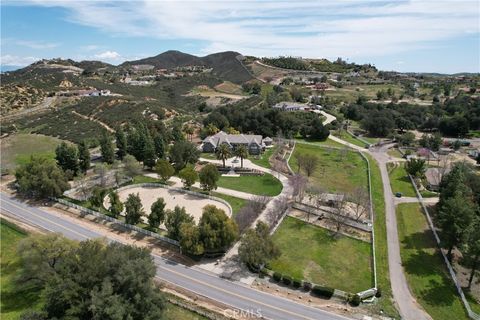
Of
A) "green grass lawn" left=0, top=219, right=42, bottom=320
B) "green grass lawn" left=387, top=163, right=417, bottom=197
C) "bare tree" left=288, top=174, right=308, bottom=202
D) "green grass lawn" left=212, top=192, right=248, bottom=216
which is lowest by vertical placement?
"green grass lawn" left=0, top=219, right=42, bottom=320

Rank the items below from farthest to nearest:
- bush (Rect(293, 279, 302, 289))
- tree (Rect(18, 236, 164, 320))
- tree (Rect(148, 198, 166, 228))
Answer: tree (Rect(148, 198, 166, 228)) → bush (Rect(293, 279, 302, 289)) → tree (Rect(18, 236, 164, 320))

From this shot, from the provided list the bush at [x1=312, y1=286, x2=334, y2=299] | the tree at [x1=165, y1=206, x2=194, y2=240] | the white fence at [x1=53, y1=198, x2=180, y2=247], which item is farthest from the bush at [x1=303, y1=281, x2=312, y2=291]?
the white fence at [x1=53, y1=198, x2=180, y2=247]

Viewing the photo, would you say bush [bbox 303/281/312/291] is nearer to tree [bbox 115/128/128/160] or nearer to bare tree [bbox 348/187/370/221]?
bare tree [bbox 348/187/370/221]

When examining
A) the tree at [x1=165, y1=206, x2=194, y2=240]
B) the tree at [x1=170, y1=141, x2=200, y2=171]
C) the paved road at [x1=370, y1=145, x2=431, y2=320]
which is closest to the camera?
the paved road at [x1=370, y1=145, x2=431, y2=320]

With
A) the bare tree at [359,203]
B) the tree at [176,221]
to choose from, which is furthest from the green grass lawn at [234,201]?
the bare tree at [359,203]

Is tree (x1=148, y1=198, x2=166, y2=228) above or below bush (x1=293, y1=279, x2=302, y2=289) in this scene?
above

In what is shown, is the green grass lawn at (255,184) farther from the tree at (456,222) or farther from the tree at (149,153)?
the tree at (456,222)

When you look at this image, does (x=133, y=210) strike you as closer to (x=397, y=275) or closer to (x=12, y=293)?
(x=12, y=293)
